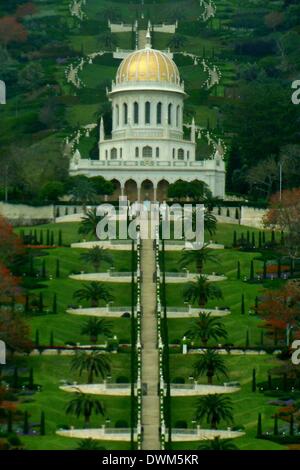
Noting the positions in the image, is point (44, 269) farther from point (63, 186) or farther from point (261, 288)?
point (63, 186)

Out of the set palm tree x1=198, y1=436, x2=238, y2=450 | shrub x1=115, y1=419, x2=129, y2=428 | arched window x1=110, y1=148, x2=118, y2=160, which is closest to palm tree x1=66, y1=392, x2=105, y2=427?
shrub x1=115, y1=419, x2=129, y2=428

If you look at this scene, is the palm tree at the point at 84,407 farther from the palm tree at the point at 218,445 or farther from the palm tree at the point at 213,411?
the palm tree at the point at 218,445

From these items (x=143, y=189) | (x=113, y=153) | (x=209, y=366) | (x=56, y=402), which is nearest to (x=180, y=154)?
(x=113, y=153)

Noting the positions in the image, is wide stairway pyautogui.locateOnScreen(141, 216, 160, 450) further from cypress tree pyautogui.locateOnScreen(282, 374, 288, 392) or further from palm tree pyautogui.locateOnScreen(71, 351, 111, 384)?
cypress tree pyautogui.locateOnScreen(282, 374, 288, 392)

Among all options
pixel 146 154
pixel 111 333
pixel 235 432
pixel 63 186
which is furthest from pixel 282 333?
pixel 146 154

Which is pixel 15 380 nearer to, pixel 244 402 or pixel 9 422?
pixel 9 422

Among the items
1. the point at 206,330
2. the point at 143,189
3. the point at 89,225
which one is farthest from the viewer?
the point at 143,189

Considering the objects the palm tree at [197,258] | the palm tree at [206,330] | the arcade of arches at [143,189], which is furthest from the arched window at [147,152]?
the palm tree at [206,330]
